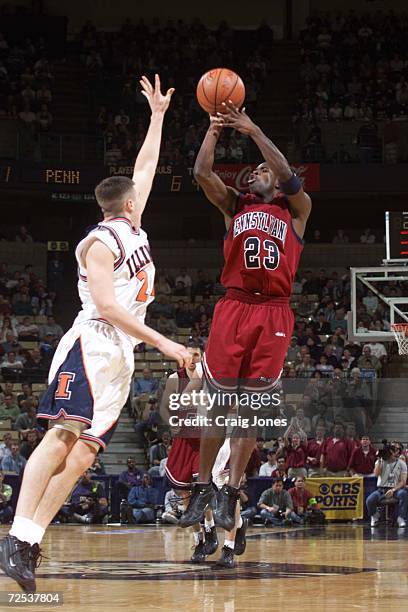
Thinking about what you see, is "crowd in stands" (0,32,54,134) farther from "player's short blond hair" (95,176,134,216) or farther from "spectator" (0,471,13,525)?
"player's short blond hair" (95,176,134,216)

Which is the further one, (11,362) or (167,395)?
(11,362)

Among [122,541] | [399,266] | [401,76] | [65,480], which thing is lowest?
[122,541]

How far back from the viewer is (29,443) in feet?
54.6

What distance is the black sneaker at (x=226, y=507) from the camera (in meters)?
6.84

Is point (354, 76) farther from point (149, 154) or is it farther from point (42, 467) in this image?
point (42, 467)

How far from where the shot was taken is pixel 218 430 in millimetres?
7438

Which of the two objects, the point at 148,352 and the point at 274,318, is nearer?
the point at 274,318

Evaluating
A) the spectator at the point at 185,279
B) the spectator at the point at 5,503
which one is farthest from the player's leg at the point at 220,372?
the spectator at the point at 185,279

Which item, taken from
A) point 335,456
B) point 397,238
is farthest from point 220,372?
point 397,238

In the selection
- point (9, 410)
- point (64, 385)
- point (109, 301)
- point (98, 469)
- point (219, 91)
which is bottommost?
point (98, 469)

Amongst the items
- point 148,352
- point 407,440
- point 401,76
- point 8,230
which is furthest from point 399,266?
point 8,230

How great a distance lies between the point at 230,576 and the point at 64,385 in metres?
2.26

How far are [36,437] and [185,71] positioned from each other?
13.7 meters

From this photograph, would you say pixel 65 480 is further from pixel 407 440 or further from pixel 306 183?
pixel 306 183
